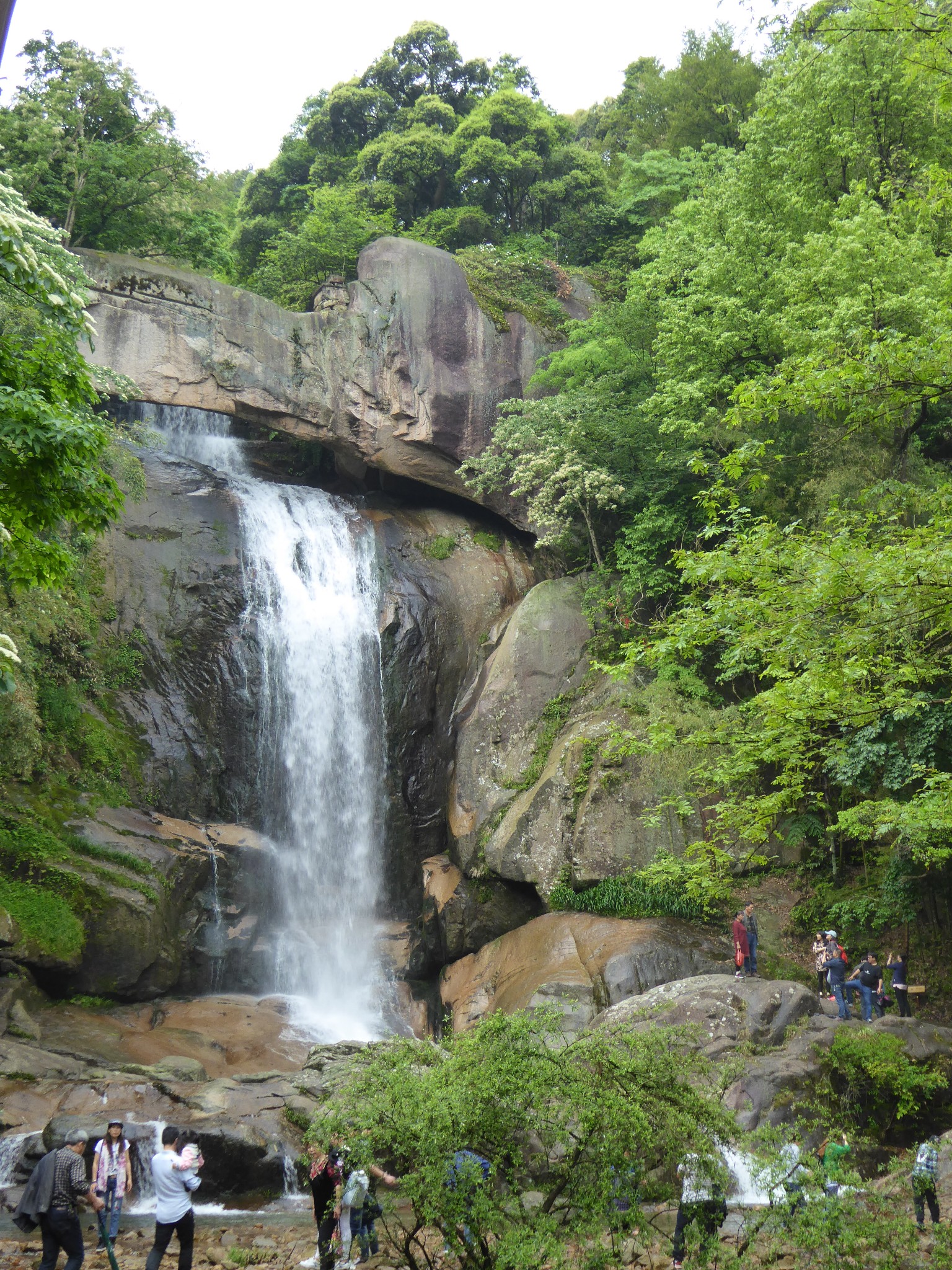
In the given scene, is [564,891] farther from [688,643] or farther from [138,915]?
[688,643]

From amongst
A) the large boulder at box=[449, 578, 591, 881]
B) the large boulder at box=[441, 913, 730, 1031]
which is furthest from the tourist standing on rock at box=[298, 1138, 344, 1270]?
the large boulder at box=[449, 578, 591, 881]

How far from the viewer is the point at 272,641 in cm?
2011

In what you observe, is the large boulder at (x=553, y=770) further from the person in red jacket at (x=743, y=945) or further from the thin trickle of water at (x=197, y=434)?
the thin trickle of water at (x=197, y=434)

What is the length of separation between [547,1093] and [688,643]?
378cm

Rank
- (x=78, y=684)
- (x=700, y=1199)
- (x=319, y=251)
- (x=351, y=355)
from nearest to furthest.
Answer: (x=700, y=1199)
(x=78, y=684)
(x=351, y=355)
(x=319, y=251)

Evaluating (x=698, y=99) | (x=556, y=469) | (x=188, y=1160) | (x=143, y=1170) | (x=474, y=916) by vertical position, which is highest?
(x=698, y=99)

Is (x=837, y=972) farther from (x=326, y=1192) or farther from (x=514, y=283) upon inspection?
(x=514, y=283)

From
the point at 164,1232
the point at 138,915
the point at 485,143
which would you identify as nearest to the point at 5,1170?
the point at 164,1232

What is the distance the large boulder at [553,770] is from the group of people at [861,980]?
2.89m

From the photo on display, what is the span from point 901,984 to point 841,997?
1.01 m

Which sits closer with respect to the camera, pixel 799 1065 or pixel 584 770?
pixel 799 1065

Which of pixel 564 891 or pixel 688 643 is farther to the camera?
pixel 564 891

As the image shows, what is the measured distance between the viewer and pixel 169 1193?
6906mm

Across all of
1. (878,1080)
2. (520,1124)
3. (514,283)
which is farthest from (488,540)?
(520,1124)
